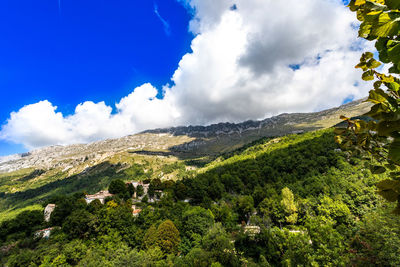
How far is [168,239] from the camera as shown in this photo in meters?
28.8

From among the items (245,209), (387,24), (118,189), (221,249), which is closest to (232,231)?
(245,209)

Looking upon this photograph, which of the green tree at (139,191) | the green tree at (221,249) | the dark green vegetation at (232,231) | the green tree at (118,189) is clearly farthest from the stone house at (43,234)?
the green tree at (221,249)

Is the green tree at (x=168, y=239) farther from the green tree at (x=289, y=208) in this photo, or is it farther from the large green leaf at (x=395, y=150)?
the large green leaf at (x=395, y=150)

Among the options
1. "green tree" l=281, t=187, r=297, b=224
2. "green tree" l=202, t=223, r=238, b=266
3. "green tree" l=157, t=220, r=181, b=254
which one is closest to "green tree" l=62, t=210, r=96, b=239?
"green tree" l=157, t=220, r=181, b=254

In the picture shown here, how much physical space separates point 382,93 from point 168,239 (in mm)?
34116

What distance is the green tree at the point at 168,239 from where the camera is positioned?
28.0m

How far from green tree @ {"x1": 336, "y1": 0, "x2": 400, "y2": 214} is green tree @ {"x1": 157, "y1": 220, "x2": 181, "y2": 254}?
108 ft

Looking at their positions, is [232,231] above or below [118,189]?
below

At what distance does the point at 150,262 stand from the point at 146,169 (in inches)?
6955

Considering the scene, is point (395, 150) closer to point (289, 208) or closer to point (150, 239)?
point (150, 239)

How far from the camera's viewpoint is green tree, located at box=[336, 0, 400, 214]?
52.0 inches

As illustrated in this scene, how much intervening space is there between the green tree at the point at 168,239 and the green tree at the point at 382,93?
32.8m

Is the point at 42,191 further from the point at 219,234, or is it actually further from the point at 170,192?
the point at 219,234

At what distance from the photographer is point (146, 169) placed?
189000 millimetres
